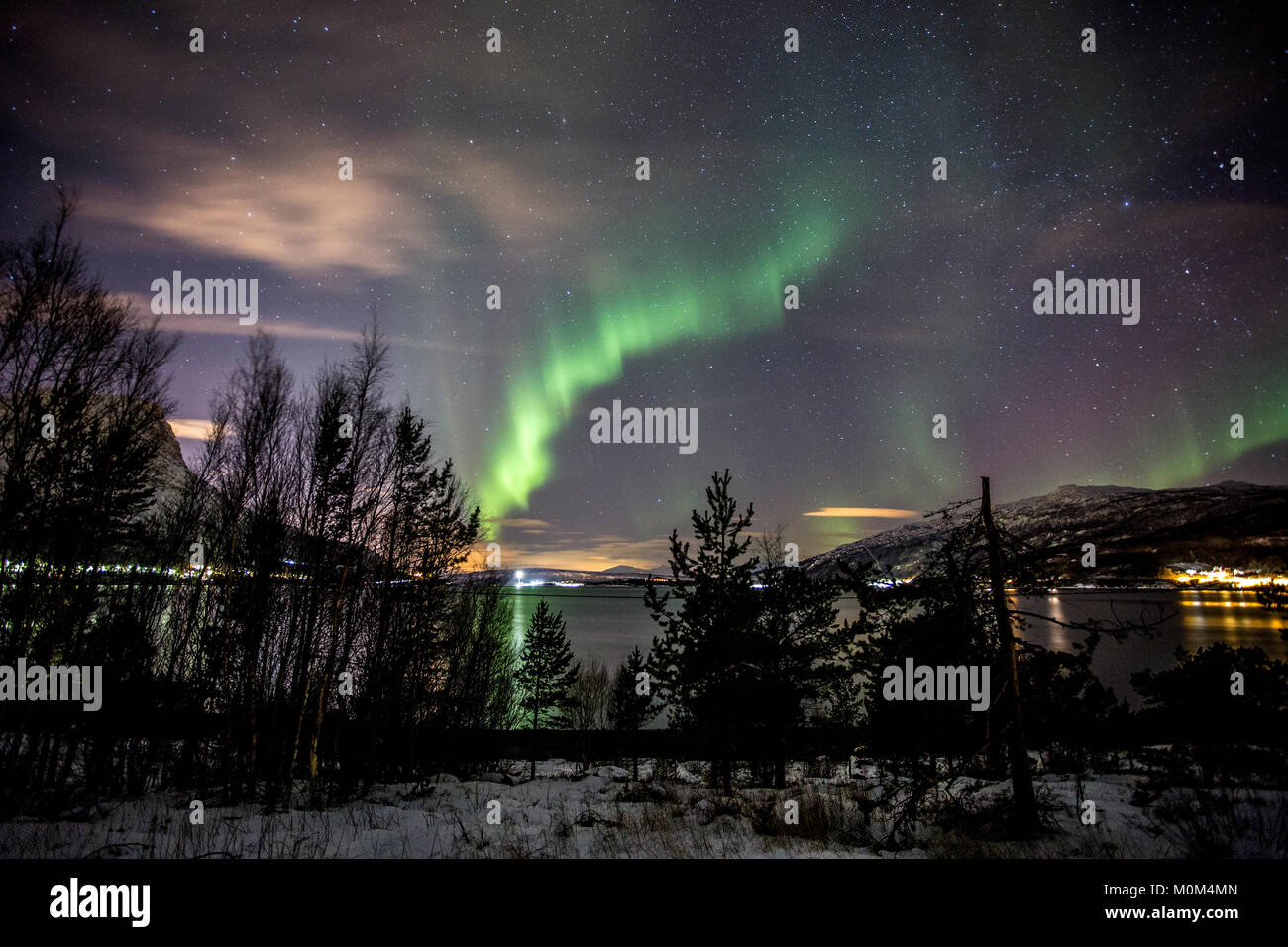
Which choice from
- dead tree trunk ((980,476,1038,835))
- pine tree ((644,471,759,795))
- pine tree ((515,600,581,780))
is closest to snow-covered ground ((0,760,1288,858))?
dead tree trunk ((980,476,1038,835))

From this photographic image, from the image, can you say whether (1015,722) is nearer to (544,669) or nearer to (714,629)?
(714,629)

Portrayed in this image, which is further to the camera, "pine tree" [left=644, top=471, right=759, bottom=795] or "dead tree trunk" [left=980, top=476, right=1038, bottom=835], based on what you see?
"pine tree" [left=644, top=471, right=759, bottom=795]

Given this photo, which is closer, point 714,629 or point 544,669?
point 714,629

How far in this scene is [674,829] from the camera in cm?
1222

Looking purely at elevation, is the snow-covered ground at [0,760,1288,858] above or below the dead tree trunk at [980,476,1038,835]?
below

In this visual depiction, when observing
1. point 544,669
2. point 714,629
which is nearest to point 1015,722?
point 714,629

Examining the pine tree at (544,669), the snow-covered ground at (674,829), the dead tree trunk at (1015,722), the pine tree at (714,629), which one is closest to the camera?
the snow-covered ground at (674,829)

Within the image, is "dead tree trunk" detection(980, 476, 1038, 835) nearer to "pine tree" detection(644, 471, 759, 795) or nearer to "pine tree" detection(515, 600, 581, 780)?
"pine tree" detection(644, 471, 759, 795)

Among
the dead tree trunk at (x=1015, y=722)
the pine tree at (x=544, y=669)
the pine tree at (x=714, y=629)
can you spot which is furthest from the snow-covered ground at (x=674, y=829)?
the pine tree at (x=544, y=669)

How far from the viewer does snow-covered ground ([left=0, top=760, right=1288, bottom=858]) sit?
10047 millimetres

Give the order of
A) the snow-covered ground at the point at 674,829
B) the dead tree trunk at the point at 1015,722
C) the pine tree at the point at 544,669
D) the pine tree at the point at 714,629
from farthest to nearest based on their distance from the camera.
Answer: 1. the pine tree at the point at 544,669
2. the pine tree at the point at 714,629
3. the dead tree trunk at the point at 1015,722
4. the snow-covered ground at the point at 674,829

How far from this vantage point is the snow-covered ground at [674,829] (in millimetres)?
10047

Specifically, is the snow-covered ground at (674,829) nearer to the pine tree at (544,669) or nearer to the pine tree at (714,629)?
the pine tree at (714,629)

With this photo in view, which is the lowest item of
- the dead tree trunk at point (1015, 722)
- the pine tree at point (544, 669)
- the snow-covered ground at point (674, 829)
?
the pine tree at point (544, 669)
